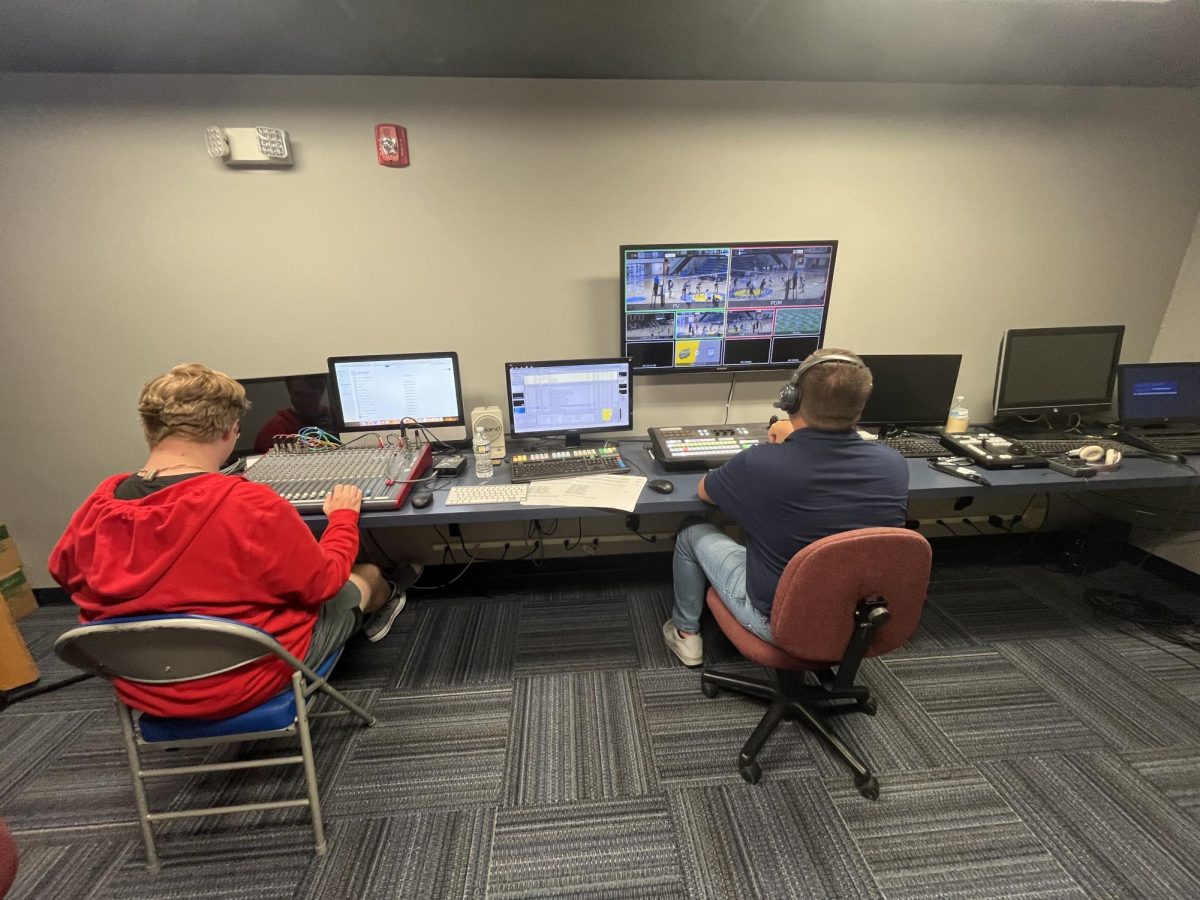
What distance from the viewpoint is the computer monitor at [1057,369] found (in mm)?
2195

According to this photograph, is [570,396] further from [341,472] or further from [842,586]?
[842,586]

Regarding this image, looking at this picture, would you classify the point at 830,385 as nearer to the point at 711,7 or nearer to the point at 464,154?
the point at 711,7

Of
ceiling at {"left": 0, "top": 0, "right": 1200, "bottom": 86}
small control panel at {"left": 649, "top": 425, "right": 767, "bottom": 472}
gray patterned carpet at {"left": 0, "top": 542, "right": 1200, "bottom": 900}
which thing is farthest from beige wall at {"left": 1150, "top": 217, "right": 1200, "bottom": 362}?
small control panel at {"left": 649, "top": 425, "right": 767, "bottom": 472}

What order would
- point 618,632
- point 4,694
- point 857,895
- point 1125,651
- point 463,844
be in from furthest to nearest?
point 618,632
point 1125,651
point 4,694
point 463,844
point 857,895

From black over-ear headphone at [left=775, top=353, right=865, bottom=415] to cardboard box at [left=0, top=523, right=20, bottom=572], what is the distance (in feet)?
10.8

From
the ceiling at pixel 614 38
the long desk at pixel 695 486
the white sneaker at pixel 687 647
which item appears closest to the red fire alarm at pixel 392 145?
the ceiling at pixel 614 38

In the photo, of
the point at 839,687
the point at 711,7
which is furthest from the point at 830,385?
the point at 711,7

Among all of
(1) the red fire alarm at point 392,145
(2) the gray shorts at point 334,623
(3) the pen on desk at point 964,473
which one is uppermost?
(1) the red fire alarm at point 392,145

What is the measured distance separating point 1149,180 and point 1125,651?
207 cm

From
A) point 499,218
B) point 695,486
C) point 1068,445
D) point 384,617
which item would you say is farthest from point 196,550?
point 1068,445

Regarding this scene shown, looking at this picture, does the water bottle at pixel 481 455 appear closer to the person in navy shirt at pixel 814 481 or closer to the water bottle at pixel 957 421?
the person in navy shirt at pixel 814 481

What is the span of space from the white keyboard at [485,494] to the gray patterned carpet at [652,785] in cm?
76

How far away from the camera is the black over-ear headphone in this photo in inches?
50.9

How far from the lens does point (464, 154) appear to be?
2004mm
